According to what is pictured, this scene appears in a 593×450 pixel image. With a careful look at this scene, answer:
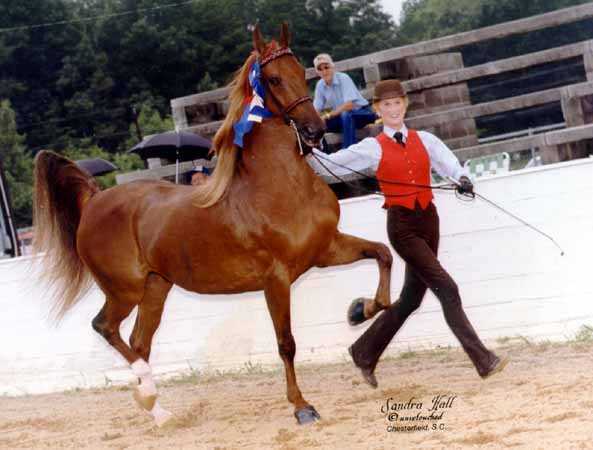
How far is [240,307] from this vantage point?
793cm

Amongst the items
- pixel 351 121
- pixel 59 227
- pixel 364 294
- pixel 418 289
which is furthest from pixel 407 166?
pixel 351 121

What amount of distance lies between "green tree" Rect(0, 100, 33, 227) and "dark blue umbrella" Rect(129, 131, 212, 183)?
2168cm

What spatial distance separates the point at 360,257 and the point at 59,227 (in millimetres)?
2447

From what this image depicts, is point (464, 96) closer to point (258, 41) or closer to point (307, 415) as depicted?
point (258, 41)

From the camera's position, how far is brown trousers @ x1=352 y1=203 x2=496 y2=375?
18.4ft

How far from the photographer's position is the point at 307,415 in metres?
5.55

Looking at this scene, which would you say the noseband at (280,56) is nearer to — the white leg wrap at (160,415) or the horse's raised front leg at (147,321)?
the horse's raised front leg at (147,321)

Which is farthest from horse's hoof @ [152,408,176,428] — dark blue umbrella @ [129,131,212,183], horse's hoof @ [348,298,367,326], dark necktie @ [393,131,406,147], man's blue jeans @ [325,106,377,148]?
dark blue umbrella @ [129,131,212,183]

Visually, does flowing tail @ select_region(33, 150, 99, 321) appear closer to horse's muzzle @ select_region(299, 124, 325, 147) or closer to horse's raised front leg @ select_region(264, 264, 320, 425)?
horse's raised front leg @ select_region(264, 264, 320, 425)

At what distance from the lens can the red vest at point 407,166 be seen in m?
5.78

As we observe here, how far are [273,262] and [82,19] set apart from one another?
35.8 meters

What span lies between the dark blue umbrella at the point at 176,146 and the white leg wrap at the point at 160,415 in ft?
12.1

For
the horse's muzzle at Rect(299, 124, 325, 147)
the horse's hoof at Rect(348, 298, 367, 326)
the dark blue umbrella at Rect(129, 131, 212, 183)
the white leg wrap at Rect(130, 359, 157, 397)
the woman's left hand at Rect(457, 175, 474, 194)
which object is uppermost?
the horse's muzzle at Rect(299, 124, 325, 147)

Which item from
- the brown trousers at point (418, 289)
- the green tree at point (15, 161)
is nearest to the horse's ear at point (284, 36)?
the brown trousers at point (418, 289)
